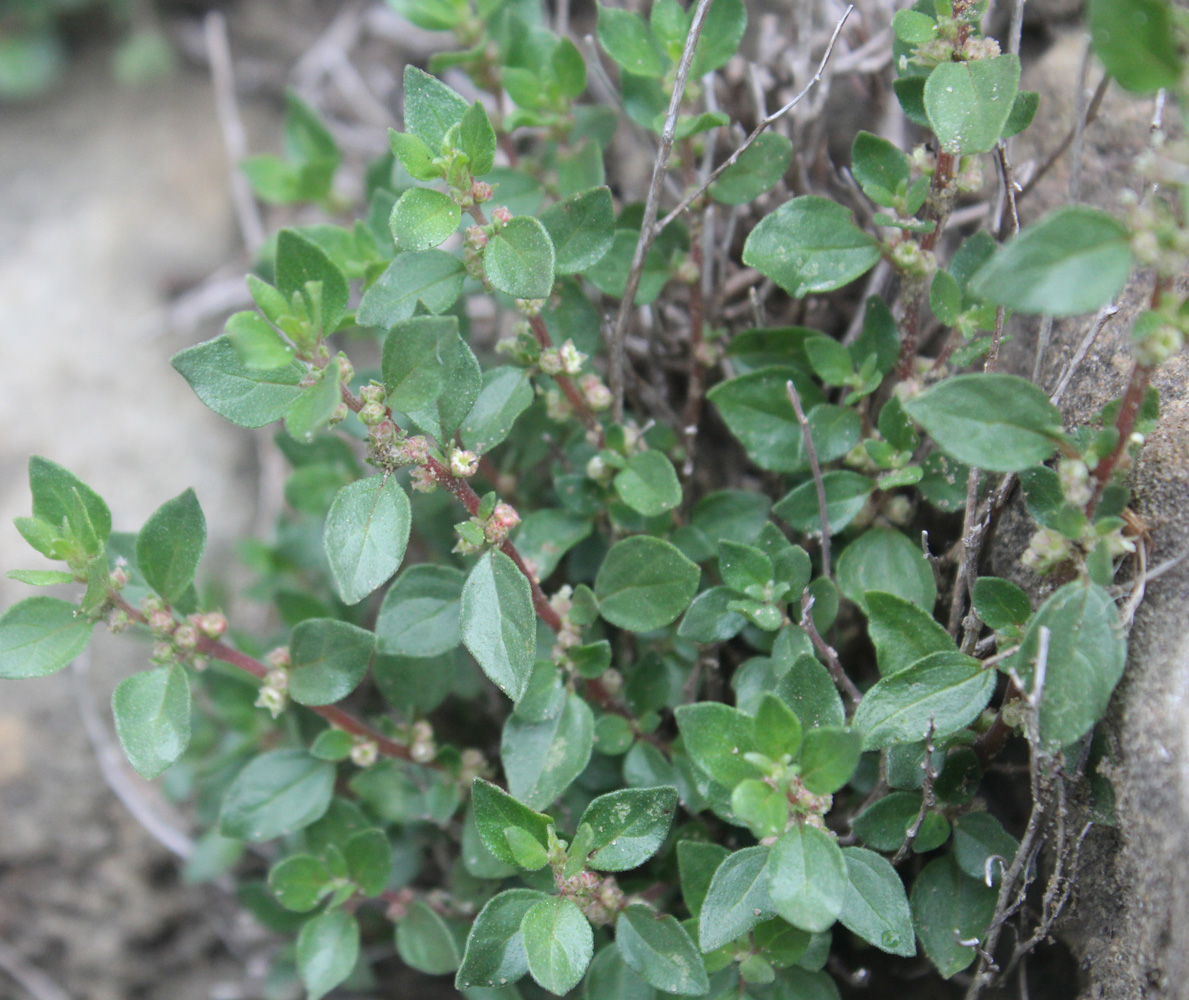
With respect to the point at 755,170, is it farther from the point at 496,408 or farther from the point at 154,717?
the point at 154,717

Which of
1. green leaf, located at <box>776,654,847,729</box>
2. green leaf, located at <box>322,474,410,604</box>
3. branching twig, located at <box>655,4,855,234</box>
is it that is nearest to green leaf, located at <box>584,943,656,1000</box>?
green leaf, located at <box>776,654,847,729</box>

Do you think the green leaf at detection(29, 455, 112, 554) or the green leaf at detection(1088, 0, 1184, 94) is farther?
the green leaf at detection(29, 455, 112, 554)

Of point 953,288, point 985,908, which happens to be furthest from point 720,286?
point 985,908

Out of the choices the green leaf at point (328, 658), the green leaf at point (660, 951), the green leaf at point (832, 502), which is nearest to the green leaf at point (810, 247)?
the green leaf at point (832, 502)

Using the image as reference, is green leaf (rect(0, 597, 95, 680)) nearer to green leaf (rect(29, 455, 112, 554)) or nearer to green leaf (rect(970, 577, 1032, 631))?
green leaf (rect(29, 455, 112, 554))

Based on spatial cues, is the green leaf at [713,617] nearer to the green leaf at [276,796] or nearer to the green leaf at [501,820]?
the green leaf at [501,820]

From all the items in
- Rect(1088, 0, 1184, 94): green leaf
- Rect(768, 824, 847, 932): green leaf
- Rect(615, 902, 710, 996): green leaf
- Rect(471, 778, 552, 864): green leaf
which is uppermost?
Rect(1088, 0, 1184, 94): green leaf

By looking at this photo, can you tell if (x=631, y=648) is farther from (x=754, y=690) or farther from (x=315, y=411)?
(x=315, y=411)
